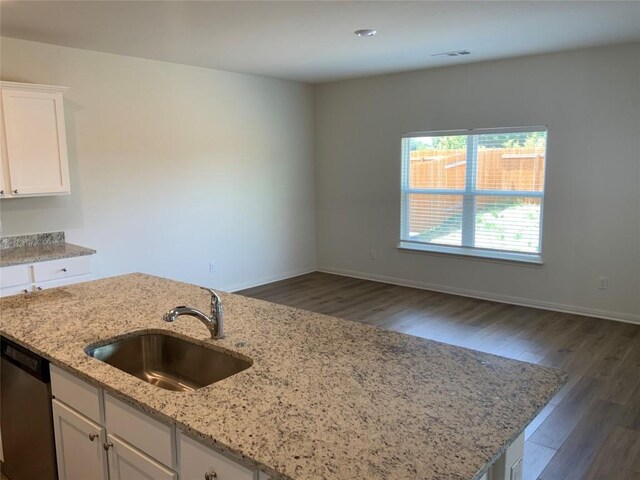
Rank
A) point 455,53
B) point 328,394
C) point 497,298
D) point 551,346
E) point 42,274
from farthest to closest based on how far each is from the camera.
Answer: point 497,298
point 455,53
point 551,346
point 42,274
point 328,394

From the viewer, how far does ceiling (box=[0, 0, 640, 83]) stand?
11.0 feet

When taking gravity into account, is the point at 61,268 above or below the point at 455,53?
below

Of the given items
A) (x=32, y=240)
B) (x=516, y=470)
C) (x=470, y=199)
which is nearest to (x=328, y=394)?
(x=516, y=470)

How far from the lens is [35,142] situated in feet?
12.8

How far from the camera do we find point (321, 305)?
5566 mm

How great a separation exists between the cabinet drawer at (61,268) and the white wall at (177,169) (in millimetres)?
727

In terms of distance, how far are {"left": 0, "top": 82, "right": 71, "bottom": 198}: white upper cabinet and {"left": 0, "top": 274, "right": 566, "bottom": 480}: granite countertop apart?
76.6 inches

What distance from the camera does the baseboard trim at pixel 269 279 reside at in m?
6.16

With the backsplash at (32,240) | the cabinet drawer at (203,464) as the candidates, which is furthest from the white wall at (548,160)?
the cabinet drawer at (203,464)

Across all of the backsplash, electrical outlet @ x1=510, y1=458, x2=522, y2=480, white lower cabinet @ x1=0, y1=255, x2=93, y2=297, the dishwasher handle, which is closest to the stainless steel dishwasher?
the dishwasher handle

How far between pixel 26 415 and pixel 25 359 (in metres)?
0.29

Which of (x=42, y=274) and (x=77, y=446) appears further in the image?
(x=42, y=274)

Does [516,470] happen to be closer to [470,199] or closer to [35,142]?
[35,142]

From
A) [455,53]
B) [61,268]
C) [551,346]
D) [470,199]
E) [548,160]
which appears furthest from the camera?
[470,199]
